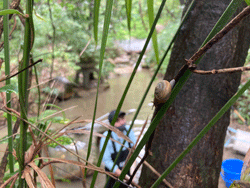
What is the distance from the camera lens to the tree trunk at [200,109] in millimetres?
941

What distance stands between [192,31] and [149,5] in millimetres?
566

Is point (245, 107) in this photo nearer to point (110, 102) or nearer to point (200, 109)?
point (110, 102)

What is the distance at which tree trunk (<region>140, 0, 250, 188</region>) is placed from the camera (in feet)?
3.09

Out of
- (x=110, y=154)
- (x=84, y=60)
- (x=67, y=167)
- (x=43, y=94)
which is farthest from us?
(x=84, y=60)

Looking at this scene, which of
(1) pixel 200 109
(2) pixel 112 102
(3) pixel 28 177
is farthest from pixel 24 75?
(2) pixel 112 102

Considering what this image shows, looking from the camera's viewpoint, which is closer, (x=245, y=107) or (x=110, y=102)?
(x=245, y=107)

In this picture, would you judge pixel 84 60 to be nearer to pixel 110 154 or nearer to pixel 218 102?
pixel 110 154

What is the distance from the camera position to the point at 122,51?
1339 cm

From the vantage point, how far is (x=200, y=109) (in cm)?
95

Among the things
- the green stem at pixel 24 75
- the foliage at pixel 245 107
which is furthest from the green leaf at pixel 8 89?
the foliage at pixel 245 107

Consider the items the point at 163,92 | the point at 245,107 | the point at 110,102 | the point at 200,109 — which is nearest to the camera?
the point at 163,92

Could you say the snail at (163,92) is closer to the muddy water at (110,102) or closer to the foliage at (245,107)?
the muddy water at (110,102)

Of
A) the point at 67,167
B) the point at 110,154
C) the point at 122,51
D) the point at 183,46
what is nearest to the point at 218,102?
the point at 183,46

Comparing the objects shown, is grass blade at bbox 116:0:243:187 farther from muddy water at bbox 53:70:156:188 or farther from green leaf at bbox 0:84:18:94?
muddy water at bbox 53:70:156:188
